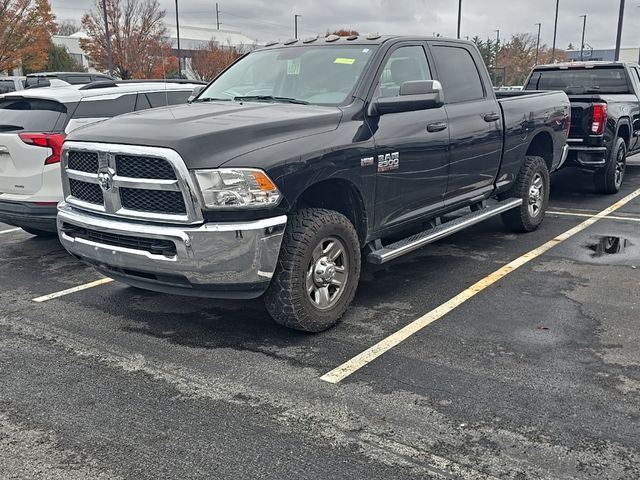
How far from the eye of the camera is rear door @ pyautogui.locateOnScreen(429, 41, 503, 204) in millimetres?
5676

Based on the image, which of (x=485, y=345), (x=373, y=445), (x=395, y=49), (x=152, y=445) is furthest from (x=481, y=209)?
(x=152, y=445)

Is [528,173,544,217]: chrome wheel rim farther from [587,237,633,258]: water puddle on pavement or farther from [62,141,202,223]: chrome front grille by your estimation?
[62,141,202,223]: chrome front grille

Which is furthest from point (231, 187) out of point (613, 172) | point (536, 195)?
point (613, 172)

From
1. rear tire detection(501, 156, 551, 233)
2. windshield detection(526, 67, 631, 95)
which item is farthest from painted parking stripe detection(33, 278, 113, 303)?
windshield detection(526, 67, 631, 95)

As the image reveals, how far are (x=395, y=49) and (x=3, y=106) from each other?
4.28m

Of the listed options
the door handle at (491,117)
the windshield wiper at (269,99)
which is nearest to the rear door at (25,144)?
the windshield wiper at (269,99)

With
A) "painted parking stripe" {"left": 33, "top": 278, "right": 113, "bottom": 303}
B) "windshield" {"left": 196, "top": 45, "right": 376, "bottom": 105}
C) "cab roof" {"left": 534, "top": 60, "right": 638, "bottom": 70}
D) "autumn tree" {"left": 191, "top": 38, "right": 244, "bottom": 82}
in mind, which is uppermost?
"autumn tree" {"left": 191, "top": 38, "right": 244, "bottom": 82}

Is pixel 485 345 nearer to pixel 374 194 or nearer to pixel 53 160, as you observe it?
pixel 374 194

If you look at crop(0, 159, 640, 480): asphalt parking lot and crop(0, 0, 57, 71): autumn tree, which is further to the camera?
crop(0, 0, 57, 71): autumn tree

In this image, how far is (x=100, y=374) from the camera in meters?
3.94

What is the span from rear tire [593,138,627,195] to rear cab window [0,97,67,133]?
7328 millimetres

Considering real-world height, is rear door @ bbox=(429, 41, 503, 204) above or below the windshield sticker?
below

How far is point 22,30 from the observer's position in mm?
31750

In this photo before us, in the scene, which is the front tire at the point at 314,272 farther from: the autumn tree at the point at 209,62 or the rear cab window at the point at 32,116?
the autumn tree at the point at 209,62
